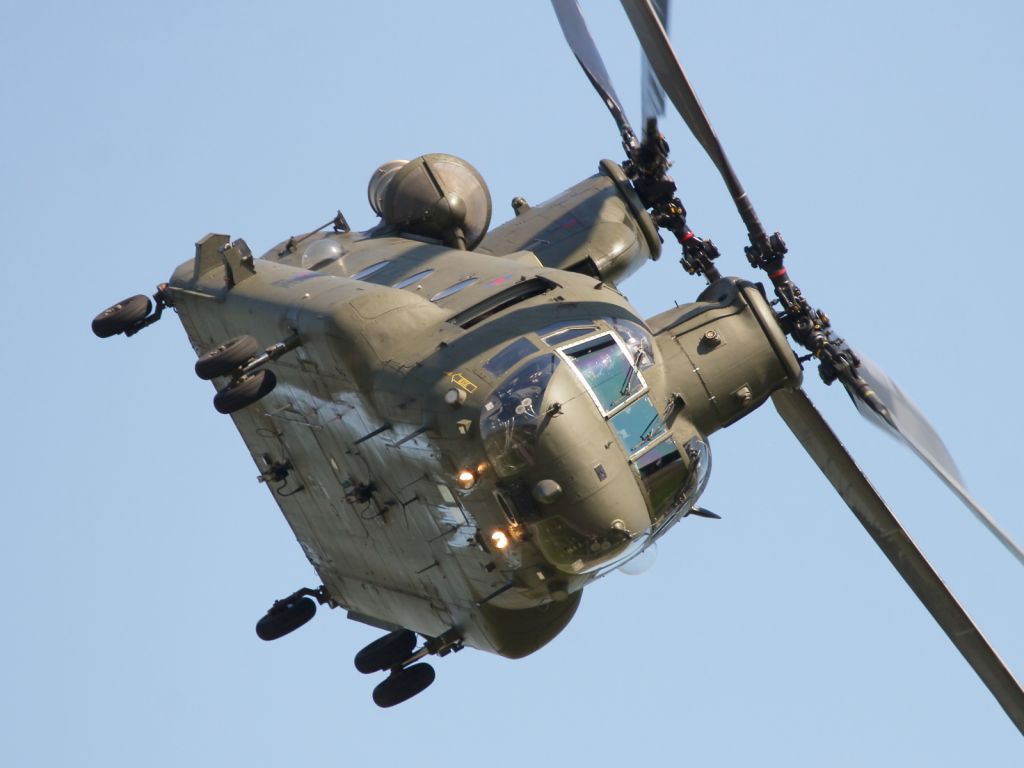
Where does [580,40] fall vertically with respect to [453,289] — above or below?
above

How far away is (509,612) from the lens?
3550cm

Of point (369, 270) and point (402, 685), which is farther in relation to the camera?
point (369, 270)

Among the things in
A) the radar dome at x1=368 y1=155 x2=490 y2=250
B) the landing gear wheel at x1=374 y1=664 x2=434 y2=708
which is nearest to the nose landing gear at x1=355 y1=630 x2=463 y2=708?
the landing gear wheel at x1=374 y1=664 x2=434 y2=708

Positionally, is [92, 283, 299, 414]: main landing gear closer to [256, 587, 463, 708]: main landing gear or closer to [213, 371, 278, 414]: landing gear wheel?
[213, 371, 278, 414]: landing gear wheel

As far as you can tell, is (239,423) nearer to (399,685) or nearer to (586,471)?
(399,685)

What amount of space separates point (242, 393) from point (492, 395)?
4831 mm

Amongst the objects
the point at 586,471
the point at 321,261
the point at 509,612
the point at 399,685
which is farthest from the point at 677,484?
the point at 321,261

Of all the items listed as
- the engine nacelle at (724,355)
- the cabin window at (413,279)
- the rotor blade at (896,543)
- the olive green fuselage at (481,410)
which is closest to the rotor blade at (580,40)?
the olive green fuselage at (481,410)

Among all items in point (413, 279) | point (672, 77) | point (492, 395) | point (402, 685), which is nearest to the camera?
point (492, 395)

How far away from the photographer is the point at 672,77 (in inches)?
1341

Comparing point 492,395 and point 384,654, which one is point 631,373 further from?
point 384,654

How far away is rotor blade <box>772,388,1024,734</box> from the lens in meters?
36.8

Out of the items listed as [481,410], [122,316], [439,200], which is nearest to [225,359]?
[481,410]

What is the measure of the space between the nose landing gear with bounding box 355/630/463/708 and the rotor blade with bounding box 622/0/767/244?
33.8 feet
